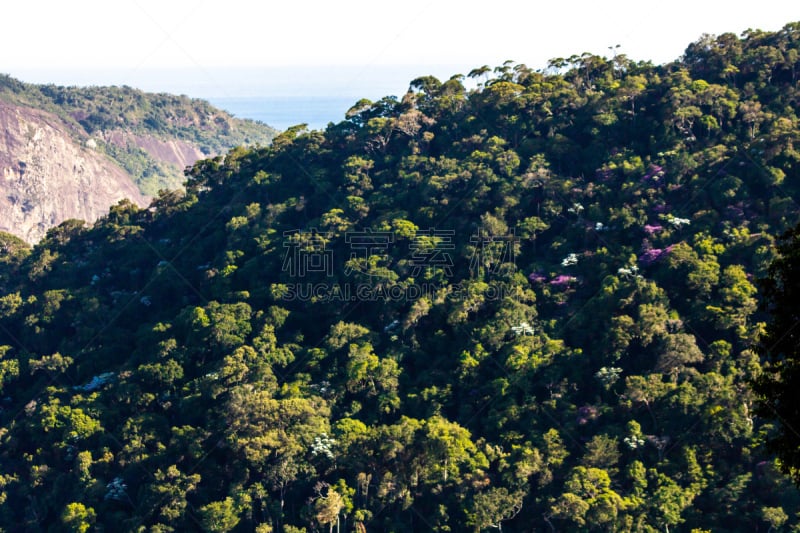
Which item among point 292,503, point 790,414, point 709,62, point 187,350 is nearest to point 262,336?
point 187,350

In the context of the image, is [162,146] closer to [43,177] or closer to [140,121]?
[140,121]

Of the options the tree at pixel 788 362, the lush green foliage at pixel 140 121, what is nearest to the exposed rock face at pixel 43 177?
the lush green foliage at pixel 140 121

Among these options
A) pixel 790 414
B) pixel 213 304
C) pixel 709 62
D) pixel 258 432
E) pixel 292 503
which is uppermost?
pixel 709 62

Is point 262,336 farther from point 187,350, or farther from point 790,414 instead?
point 790,414

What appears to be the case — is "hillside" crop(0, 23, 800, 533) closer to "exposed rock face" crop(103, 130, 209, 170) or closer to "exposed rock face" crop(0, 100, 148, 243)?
"exposed rock face" crop(0, 100, 148, 243)

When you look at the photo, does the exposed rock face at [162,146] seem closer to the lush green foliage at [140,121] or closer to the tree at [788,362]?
the lush green foliage at [140,121]

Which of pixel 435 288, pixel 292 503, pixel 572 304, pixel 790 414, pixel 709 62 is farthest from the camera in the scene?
pixel 709 62
